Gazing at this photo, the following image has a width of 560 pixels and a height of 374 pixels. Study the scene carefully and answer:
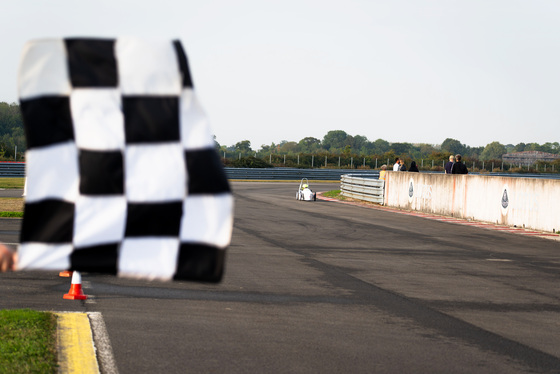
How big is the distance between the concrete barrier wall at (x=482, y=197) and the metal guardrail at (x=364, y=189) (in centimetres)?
61

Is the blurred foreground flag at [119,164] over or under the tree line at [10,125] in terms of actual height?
under

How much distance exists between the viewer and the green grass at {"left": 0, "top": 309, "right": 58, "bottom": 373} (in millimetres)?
4781

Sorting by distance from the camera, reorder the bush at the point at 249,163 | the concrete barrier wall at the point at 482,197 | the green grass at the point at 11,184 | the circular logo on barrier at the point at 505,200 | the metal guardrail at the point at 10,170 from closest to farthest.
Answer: the concrete barrier wall at the point at 482,197 → the circular logo on barrier at the point at 505,200 → the green grass at the point at 11,184 → the metal guardrail at the point at 10,170 → the bush at the point at 249,163


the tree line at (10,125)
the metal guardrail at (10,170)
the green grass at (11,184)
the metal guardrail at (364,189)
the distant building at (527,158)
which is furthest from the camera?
the distant building at (527,158)

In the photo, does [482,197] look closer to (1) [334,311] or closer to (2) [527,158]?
(1) [334,311]

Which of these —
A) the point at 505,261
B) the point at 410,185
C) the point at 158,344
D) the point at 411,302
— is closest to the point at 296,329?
the point at 158,344

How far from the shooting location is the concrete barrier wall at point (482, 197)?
695 inches

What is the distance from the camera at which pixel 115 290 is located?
26.3 ft

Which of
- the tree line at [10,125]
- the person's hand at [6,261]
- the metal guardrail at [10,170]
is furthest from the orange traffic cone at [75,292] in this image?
the tree line at [10,125]

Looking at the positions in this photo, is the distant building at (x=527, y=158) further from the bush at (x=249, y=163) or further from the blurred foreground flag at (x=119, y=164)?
the blurred foreground flag at (x=119, y=164)

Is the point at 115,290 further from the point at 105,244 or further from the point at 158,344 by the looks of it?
the point at 105,244

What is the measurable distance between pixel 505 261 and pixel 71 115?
10517mm

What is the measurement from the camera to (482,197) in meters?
20.3

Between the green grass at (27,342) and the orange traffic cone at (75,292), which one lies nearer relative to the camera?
the green grass at (27,342)
